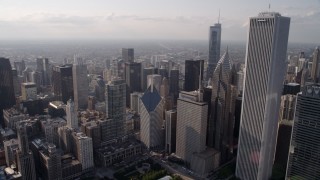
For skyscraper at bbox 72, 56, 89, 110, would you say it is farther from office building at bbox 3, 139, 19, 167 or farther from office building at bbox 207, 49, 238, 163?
office building at bbox 207, 49, 238, 163

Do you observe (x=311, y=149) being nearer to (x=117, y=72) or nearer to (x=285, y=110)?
(x=285, y=110)

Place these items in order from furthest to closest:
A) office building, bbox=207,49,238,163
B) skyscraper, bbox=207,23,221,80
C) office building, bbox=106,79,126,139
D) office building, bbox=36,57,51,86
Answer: skyscraper, bbox=207,23,221,80
office building, bbox=36,57,51,86
office building, bbox=106,79,126,139
office building, bbox=207,49,238,163

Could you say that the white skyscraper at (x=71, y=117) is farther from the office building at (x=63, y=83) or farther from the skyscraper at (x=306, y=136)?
the skyscraper at (x=306, y=136)

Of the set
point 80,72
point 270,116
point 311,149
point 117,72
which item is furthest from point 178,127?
point 117,72

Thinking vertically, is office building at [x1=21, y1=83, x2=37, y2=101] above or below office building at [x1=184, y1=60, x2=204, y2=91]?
below

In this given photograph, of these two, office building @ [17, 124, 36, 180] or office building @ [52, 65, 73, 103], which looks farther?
office building @ [52, 65, 73, 103]

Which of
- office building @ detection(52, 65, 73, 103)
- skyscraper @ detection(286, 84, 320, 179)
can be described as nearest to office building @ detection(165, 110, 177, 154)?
skyscraper @ detection(286, 84, 320, 179)

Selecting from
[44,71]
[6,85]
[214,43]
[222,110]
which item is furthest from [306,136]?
[44,71]
